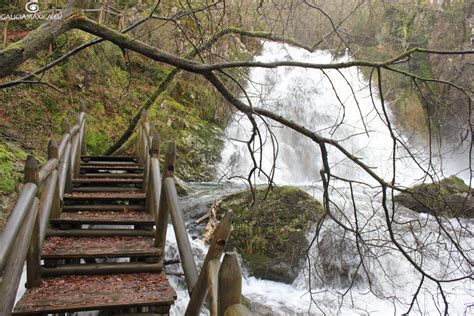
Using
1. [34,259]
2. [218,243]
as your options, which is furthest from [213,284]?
[34,259]

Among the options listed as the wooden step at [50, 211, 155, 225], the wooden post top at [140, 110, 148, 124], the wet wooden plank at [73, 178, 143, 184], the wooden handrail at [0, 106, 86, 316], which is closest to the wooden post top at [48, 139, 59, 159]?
the wooden handrail at [0, 106, 86, 316]

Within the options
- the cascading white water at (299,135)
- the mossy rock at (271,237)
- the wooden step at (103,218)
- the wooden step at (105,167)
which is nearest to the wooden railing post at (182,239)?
the wooden step at (103,218)

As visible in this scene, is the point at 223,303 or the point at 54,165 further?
the point at 54,165

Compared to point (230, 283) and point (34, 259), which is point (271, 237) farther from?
point (230, 283)

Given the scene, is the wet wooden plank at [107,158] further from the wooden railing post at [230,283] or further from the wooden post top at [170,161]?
the wooden railing post at [230,283]

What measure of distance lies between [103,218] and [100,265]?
3.31ft

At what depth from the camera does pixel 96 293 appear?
3.36m

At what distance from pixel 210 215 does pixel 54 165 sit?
4948 millimetres

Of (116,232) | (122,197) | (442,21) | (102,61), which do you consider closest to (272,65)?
(116,232)

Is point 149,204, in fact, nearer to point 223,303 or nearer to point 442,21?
point 223,303

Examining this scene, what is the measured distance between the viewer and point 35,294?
3289 millimetres

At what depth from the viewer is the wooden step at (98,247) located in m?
3.84

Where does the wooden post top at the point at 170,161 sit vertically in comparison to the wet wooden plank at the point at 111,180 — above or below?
above

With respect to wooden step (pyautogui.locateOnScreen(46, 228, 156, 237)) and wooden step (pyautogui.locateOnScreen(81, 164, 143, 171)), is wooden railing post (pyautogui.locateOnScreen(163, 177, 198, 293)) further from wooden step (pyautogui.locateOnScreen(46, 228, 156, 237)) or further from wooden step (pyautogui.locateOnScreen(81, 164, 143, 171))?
wooden step (pyautogui.locateOnScreen(81, 164, 143, 171))
